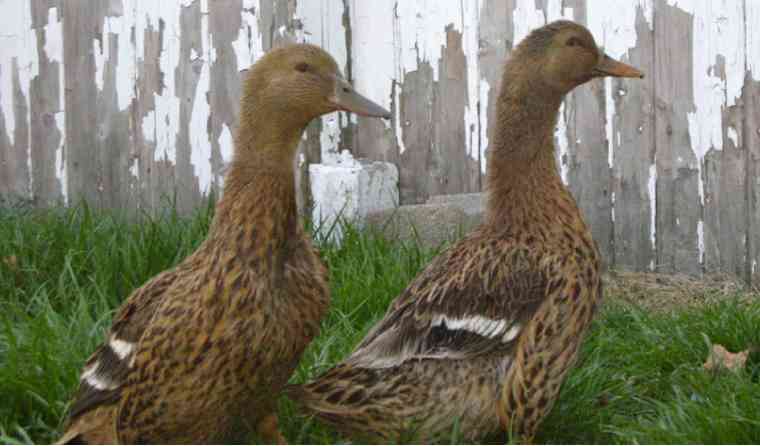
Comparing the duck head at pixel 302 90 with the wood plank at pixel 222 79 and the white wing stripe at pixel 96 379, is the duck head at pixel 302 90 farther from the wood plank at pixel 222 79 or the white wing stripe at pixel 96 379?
the wood plank at pixel 222 79

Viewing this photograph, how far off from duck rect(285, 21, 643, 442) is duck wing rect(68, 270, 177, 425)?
528 mm

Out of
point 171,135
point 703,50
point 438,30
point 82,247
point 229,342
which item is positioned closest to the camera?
point 229,342

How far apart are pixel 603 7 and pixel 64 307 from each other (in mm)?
2958

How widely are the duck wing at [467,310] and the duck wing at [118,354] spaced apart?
65 cm

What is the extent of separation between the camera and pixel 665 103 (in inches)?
245

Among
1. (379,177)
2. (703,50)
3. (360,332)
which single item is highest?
(703,50)

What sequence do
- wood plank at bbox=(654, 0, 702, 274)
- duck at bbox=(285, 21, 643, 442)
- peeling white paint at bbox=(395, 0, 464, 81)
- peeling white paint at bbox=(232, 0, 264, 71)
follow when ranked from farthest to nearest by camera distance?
peeling white paint at bbox=(232, 0, 264, 71) → peeling white paint at bbox=(395, 0, 464, 81) → wood plank at bbox=(654, 0, 702, 274) → duck at bbox=(285, 21, 643, 442)

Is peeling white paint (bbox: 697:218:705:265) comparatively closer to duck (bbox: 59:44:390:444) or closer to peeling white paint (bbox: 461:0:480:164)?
peeling white paint (bbox: 461:0:480:164)

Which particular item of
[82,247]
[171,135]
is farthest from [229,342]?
[171,135]

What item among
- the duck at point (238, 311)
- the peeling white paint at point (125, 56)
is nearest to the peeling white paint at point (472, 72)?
the peeling white paint at point (125, 56)

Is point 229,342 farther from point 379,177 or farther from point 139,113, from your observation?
point 139,113

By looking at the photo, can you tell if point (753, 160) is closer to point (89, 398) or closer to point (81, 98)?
point (89, 398)

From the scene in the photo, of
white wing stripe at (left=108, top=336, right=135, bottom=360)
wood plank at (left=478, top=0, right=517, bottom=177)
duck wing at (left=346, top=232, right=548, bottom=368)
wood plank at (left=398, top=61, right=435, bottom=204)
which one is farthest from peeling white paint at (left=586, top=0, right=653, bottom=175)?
white wing stripe at (left=108, top=336, right=135, bottom=360)

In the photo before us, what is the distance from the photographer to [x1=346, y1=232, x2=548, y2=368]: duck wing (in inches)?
153
